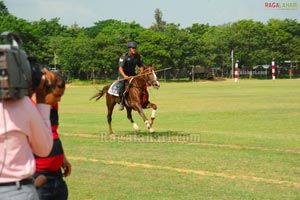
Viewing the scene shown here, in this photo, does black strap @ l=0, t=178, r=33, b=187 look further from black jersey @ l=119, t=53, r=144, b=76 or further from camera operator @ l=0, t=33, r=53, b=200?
black jersey @ l=119, t=53, r=144, b=76

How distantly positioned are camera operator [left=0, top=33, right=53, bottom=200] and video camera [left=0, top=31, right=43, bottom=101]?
95mm

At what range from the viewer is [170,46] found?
9706cm

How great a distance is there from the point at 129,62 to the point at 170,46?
79.8m

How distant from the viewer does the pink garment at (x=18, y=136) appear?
402 centimetres

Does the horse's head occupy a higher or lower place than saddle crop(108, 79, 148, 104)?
higher

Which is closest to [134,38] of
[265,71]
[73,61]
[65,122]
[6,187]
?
[73,61]

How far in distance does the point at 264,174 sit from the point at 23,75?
7168 mm

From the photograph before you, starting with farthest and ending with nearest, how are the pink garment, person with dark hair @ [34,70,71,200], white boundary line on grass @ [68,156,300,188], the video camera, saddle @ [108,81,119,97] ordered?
saddle @ [108,81,119,97], white boundary line on grass @ [68,156,300,188], person with dark hair @ [34,70,71,200], the pink garment, the video camera

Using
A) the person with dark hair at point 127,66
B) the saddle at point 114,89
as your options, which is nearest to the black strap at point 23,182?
the person with dark hair at point 127,66

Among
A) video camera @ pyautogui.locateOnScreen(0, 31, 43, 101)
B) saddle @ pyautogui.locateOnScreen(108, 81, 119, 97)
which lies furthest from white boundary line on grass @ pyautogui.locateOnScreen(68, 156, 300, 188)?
video camera @ pyautogui.locateOnScreen(0, 31, 43, 101)

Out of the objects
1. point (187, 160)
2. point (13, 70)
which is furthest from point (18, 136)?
point (187, 160)

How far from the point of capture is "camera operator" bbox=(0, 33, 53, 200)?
4.02 meters

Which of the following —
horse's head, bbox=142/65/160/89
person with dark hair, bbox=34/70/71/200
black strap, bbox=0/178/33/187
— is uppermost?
horse's head, bbox=142/65/160/89

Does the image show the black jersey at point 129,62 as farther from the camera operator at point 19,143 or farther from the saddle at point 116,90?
the camera operator at point 19,143
